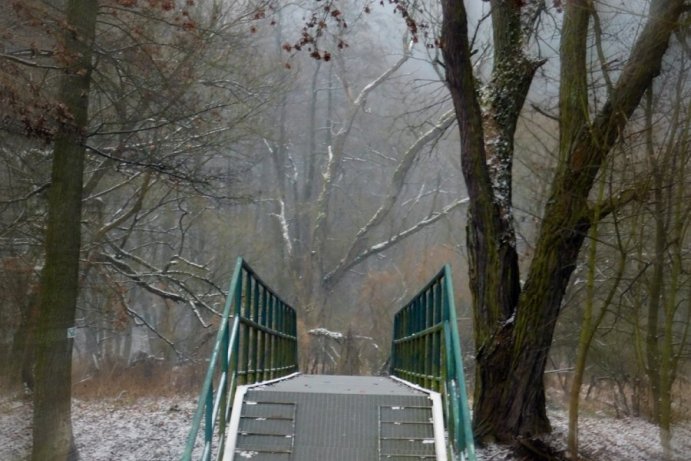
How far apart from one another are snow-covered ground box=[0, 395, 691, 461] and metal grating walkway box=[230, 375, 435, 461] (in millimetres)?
3872

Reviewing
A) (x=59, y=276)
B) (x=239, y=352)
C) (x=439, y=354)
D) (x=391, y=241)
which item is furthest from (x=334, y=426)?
(x=391, y=241)

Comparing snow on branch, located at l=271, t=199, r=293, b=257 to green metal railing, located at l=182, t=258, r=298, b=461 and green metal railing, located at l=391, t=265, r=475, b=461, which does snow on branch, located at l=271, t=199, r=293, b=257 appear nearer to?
green metal railing, located at l=391, t=265, r=475, b=461

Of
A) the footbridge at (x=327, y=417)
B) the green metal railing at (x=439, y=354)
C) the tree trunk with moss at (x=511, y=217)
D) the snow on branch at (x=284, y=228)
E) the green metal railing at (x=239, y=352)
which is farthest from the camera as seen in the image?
the snow on branch at (x=284, y=228)

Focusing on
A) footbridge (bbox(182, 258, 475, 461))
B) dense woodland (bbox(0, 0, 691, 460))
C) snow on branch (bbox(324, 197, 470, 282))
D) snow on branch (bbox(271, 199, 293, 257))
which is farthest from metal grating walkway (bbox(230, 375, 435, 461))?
snow on branch (bbox(271, 199, 293, 257))

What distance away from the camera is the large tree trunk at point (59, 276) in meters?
10.4

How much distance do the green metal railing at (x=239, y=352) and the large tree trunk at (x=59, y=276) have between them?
6.36 feet

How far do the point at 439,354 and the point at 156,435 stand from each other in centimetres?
780

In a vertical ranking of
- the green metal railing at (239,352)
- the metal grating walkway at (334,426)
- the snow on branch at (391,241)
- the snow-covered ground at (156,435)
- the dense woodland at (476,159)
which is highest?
the snow on branch at (391,241)

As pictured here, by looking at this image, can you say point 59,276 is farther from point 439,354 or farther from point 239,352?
point 439,354

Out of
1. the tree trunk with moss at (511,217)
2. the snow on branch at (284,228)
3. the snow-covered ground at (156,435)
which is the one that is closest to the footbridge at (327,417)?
the tree trunk with moss at (511,217)

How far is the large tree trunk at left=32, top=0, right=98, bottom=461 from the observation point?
10.4m

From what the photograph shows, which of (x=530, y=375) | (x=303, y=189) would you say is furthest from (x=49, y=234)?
(x=303, y=189)

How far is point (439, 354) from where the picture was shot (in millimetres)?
7145

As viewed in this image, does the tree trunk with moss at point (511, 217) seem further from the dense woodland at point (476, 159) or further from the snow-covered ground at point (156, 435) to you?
the snow-covered ground at point (156, 435)
